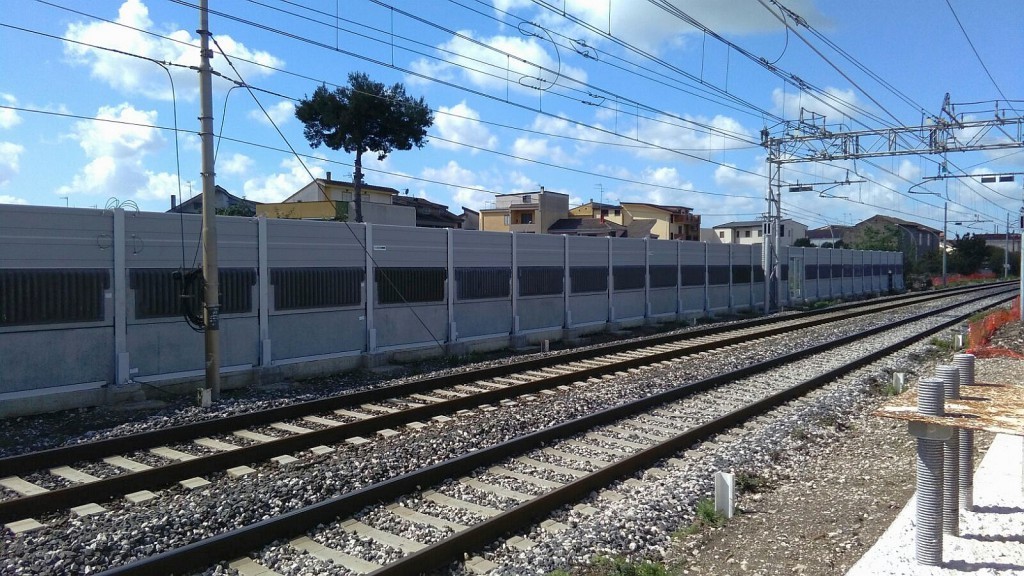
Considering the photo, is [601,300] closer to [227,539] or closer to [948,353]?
[948,353]

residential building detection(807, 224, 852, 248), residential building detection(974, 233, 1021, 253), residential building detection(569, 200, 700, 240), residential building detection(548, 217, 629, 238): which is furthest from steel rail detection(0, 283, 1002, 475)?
residential building detection(974, 233, 1021, 253)

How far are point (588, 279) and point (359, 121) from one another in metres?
26.0

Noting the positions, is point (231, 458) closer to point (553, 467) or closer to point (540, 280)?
point (553, 467)

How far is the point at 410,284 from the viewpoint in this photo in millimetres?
16828

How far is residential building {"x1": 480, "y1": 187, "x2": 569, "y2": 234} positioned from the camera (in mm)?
74188

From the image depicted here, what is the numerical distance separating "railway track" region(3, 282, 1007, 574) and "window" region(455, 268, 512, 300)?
217 inches

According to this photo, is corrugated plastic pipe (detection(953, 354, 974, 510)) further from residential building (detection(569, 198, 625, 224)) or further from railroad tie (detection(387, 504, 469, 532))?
residential building (detection(569, 198, 625, 224))

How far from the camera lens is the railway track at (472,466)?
220 inches

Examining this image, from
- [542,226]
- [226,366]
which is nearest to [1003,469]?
[226,366]

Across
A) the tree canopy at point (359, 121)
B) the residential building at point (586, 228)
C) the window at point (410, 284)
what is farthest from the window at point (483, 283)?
the residential building at point (586, 228)

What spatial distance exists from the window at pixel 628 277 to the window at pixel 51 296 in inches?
653

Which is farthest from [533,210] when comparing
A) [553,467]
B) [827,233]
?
[827,233]

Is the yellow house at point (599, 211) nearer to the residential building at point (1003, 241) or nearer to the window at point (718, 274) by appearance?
the window at point (718, 274)

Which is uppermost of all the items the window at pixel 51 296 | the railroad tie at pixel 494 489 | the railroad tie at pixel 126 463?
the window at pixel 51 296
